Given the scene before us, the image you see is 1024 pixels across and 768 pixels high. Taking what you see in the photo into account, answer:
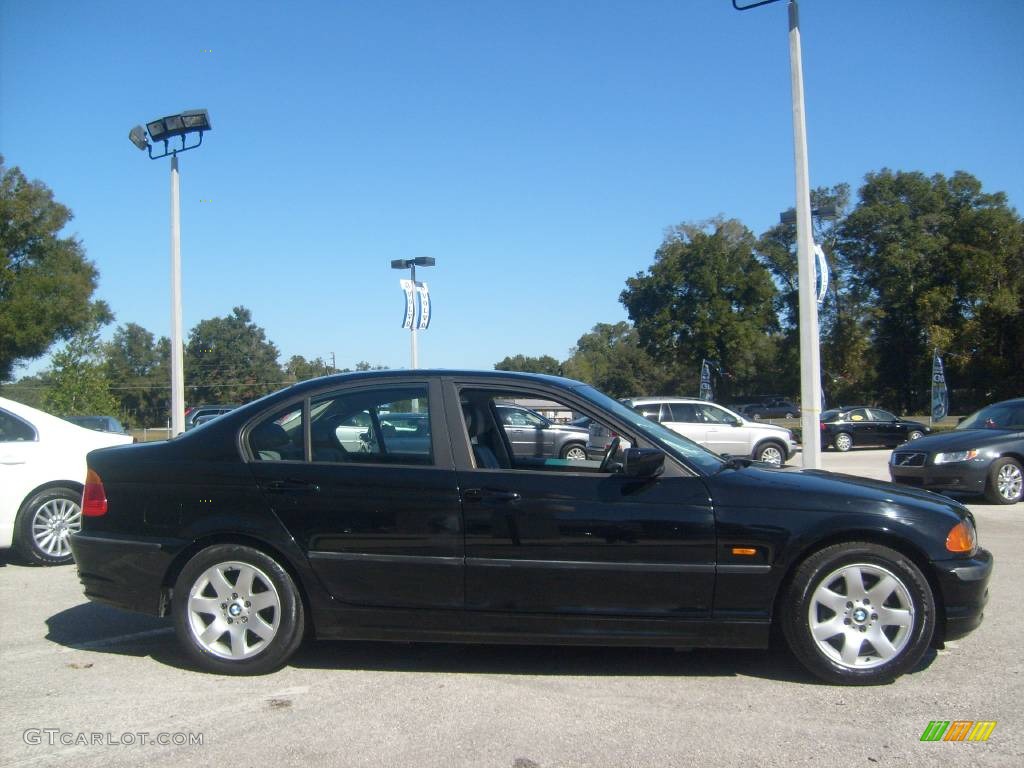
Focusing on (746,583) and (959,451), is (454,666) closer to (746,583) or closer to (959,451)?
(746,583)

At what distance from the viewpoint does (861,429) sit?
2609cm

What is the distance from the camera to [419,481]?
14.8 ft

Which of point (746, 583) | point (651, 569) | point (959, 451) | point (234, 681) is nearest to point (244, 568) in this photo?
point (234, 681)

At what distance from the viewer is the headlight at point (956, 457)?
36.9ft

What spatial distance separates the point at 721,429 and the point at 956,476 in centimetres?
883

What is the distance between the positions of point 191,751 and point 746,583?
9.06 feet

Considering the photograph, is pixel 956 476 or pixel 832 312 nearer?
pixel 956 476

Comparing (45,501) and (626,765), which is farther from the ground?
(45,501)

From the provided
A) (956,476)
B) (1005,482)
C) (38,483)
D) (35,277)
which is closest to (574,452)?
(38,483)

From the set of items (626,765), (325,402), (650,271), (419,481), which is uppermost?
(650,271)

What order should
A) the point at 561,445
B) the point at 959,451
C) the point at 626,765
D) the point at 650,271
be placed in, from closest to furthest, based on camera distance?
the point at 626,765 < the point at 561,445 < the point at 959,451 < the point at 650,271

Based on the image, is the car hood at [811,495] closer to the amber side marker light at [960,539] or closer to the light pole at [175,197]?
the amber side marker light at [960,539]

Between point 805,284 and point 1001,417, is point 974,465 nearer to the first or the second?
point 1001,417

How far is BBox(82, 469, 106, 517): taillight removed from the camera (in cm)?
487
